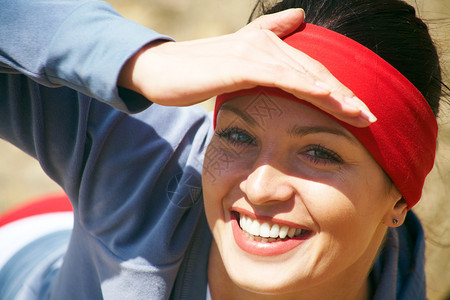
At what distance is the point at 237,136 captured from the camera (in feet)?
4.12

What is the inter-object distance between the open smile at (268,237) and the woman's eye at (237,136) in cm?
17

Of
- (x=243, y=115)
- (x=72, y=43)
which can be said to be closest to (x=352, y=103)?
(x=243, y=115)

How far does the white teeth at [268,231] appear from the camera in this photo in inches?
47.5

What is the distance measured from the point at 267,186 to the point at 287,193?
5 centimetres

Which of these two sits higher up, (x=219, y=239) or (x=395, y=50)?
(x=395, y=50)

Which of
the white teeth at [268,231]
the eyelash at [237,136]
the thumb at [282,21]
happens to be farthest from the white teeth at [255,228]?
the thumb at [282,21]

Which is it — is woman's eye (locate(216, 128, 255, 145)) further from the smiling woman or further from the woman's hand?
the woman's hand

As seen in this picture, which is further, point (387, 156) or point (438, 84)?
point (438, 84)

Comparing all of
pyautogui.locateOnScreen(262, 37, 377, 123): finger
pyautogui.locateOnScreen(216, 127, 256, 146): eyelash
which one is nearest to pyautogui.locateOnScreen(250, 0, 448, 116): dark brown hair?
pyautogui.locateOnScreen(262, 37, 377, 123): finger

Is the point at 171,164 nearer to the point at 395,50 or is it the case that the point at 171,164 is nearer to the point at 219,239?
the point at 219,239

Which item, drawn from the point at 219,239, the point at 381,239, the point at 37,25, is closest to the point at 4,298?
the point at 219,239

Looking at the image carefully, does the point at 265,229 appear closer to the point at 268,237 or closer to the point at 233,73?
the point at 268,237

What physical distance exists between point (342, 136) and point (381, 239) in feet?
1.49

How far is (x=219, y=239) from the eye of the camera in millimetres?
1312
